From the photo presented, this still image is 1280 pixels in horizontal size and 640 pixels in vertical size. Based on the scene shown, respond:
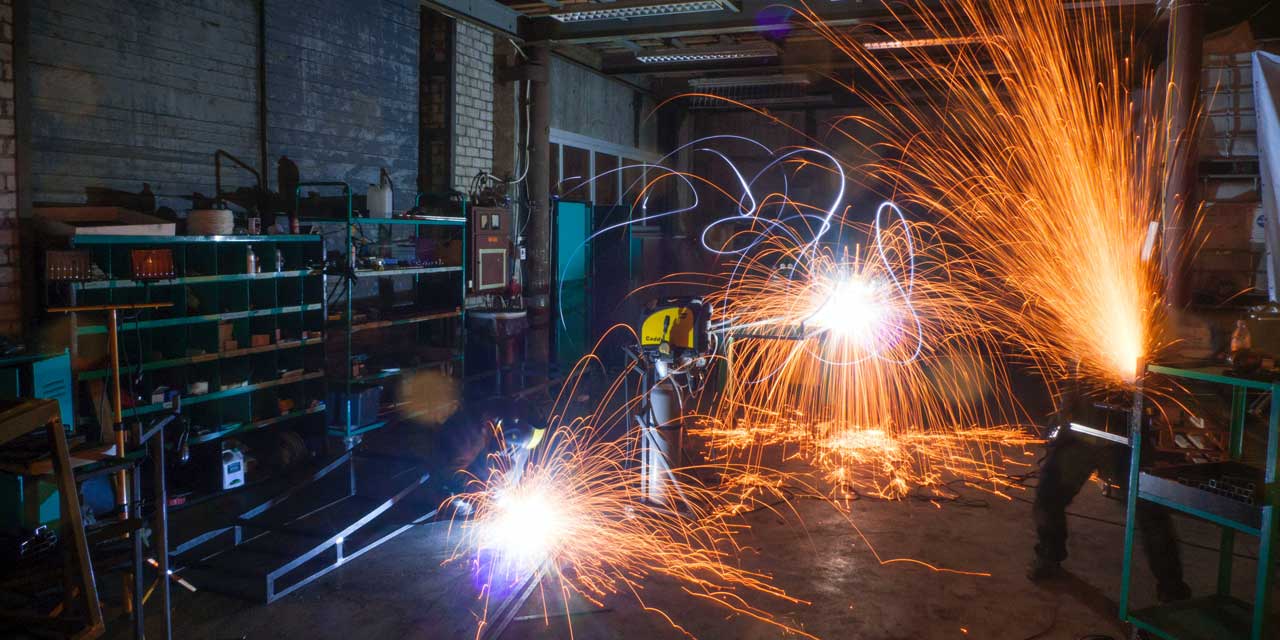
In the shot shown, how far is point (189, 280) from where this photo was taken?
5285 millimetres

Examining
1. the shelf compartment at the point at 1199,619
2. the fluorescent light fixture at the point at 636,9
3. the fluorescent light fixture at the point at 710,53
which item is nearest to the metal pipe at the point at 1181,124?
the shelf compartment at the point at 1199,619

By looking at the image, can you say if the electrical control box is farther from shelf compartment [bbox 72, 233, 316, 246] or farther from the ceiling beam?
the ceiling beam

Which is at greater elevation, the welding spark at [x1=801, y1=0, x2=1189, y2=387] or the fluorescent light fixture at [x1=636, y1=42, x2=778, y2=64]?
the fluorescent light fixture at [x1=636, y1=42, x2=778, y2=64]

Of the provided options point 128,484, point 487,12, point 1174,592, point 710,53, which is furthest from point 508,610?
point 710,53

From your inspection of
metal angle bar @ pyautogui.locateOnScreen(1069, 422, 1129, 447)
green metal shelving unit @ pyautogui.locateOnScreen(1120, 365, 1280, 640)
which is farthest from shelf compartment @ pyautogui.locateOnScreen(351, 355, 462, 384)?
green metal shelving unit @ pyautogui.locateOnScreen(1120, 365, 1280, 640)

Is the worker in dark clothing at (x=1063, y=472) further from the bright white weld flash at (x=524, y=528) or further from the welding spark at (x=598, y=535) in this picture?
the bright white weld flash at (x=524, y=528)

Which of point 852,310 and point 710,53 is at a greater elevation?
point 710,53

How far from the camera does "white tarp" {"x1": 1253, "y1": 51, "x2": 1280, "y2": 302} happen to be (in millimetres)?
6555

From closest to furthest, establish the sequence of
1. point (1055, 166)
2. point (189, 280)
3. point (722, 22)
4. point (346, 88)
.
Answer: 1. point (189, 280)
2. point (346, 88)
3. point (1055, 166)
4. point (722, 22)

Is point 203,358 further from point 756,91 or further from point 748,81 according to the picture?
point 756,91

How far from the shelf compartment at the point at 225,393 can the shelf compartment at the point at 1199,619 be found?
528cm

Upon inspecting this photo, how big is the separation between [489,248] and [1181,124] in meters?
5.76

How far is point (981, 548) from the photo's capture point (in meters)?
4.95

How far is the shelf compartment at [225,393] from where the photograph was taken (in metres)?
5.01
